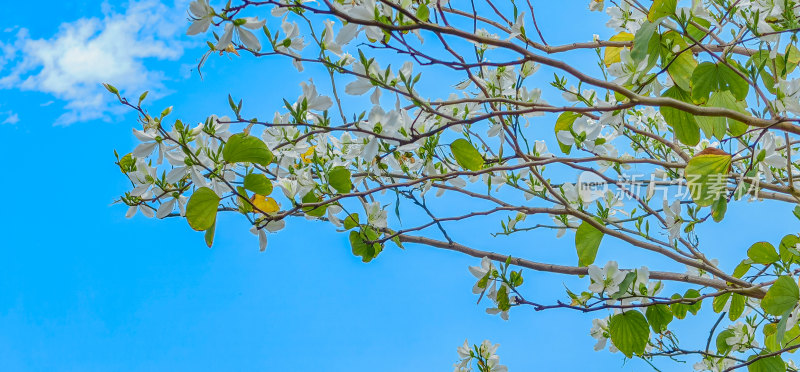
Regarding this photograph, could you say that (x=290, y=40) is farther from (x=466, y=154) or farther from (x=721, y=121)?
(x=721, y=121)

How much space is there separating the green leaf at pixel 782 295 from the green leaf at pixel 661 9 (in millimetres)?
606

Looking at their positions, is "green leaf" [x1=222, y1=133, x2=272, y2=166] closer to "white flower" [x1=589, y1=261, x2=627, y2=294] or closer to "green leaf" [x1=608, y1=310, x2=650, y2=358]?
"white flower" [x1=589, y1=261, x2=627, y2=294]

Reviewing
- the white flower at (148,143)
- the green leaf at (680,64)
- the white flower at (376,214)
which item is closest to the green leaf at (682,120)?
the green leaf at (680,64)

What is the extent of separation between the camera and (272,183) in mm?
1240

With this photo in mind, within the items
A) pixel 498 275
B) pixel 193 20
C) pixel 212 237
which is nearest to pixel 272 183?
pixel 212 237

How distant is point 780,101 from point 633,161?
0.30 m

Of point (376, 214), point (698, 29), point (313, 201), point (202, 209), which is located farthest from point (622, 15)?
point (202, 209)

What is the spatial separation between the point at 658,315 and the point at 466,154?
1.91ft

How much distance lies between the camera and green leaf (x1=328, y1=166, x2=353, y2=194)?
1.31 metres

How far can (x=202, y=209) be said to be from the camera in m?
1.17

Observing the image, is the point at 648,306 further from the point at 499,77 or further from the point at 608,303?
the point at 499,77

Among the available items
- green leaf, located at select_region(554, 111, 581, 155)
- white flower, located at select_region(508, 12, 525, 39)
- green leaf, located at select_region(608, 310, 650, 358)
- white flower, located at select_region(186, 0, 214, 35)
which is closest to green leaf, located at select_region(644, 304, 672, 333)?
green leaf, located at select_region(608, 310, 650, 358)

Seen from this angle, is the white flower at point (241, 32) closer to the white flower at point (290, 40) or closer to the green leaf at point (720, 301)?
the white flower at point (290, 40)

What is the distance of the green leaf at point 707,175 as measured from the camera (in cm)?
115
